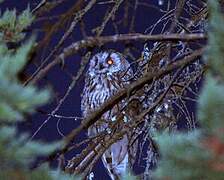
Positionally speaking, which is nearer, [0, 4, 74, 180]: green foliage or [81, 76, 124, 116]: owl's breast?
[0, 4, 74, 180]: green foliage

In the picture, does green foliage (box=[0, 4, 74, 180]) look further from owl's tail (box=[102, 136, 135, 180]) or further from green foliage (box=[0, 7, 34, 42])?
owl's tail (box=[102, 136, 135, 180])

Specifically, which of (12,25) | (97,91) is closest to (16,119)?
(12,25)

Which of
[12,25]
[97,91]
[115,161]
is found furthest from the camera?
[97,91]

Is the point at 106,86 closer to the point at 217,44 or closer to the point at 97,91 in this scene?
the point at 97,91

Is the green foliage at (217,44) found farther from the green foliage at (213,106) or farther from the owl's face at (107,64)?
the owl's face at (107,64)

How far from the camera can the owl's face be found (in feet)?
8.60

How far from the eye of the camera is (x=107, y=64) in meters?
2.69

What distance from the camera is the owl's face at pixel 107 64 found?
262 centimetres

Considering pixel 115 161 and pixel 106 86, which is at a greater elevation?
pixel 106 86

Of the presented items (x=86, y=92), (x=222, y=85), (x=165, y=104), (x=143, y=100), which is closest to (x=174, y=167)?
(x=222, y=85)

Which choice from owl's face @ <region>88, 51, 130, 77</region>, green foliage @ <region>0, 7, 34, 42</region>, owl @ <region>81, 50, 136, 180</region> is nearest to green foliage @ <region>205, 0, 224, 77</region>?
green foliage @ <region>0, 7, 34, 42</region>

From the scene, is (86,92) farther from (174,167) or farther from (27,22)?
(174,167)

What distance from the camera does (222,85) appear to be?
0.68m

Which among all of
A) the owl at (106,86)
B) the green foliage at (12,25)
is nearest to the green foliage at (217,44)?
the green foliage at (12,25)
